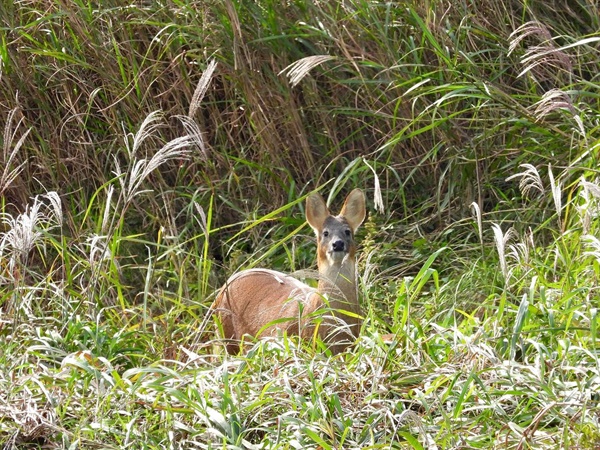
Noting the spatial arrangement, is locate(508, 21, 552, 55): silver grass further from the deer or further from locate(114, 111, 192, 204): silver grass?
locate(114, 111, 192, 204): silver grass

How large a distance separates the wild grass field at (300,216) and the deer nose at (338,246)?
0.22m

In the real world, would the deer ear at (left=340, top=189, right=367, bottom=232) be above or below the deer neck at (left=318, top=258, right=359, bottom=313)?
above

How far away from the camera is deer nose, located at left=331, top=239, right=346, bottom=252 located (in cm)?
655

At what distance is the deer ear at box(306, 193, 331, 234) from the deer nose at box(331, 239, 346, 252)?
29cm

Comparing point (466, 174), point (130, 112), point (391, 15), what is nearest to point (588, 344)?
point (466, 174)

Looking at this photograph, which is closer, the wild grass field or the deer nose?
the wild grass field

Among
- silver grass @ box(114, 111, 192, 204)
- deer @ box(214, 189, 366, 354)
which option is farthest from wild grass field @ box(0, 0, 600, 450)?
deer @ box(214, 189, 366, 354)

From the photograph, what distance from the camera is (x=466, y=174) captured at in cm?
729

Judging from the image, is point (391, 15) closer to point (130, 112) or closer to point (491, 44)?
point (491, 44)

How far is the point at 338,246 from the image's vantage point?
6559mm

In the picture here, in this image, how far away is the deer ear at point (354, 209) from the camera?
692 cm

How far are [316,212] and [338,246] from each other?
37 centimetres

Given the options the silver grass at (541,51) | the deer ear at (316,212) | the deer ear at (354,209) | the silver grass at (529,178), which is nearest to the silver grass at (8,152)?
the deer ear at (316,212)

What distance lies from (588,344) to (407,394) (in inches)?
29.5
